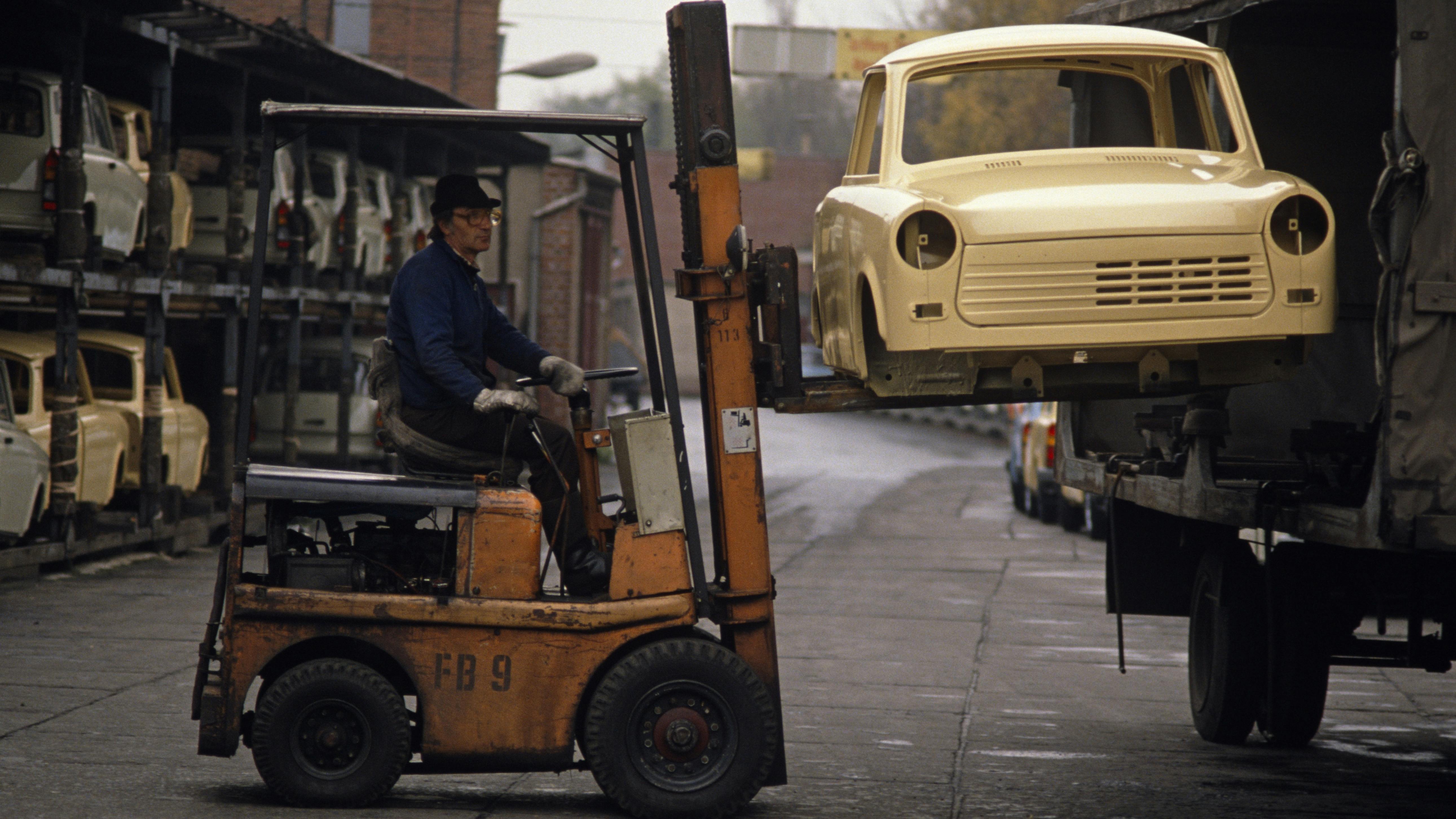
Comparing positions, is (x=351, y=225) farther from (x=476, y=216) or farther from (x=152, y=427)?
(x=476, y=216)

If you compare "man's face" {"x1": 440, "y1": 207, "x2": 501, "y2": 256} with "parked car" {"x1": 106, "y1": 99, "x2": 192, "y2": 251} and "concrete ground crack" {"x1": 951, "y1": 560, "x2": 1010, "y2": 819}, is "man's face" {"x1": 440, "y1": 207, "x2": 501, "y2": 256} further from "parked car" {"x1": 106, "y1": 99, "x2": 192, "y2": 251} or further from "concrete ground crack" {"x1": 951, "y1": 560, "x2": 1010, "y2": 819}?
"parked car" {"x1": 106, "y1": 99, "x2": 192, "y2": 251}

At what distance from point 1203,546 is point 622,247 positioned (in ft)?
205

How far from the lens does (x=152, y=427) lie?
15.1 m

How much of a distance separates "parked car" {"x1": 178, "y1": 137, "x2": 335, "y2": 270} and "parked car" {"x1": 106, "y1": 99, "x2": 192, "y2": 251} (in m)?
0.61

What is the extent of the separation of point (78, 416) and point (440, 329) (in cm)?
843

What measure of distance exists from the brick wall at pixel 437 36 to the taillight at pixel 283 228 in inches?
613

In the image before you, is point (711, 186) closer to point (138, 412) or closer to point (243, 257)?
point (138, 412)

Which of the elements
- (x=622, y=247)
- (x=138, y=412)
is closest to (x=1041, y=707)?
(x=138, y=412)

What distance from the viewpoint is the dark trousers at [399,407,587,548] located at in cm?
631

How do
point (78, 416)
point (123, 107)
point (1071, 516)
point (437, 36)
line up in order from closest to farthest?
point (78, 416), point (123, 107), point (1071, 516), point (437, 36)

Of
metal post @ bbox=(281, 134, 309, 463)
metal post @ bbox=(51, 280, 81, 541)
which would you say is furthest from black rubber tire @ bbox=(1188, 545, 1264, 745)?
metal post @ bbox=(281, 134, 309, 463)

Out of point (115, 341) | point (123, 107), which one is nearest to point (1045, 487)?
point (115, 341)

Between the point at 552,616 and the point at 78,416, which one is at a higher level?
the point at 78,416

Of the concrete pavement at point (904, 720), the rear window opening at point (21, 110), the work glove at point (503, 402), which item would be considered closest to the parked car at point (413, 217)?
the concrete pavement at point (904, 720)
